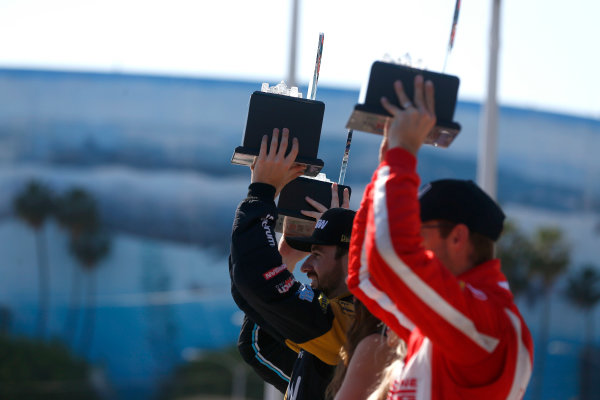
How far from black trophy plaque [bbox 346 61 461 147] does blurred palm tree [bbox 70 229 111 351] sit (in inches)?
1334

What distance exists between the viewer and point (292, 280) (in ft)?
9.53

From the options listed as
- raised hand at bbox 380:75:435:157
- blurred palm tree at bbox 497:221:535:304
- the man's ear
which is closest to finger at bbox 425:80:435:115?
raised hand at bbox 380:75:435:157

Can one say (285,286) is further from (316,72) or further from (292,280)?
(316,72)

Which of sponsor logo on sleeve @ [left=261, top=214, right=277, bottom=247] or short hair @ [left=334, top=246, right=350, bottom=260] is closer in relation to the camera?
sponsor logo on sleeve @ [left=261, top=214, right=277, bottom=247]

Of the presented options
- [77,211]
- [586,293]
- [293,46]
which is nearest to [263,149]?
[293,46]

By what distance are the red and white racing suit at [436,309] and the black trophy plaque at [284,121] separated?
3.17 feet

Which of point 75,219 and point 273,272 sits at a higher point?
point 273,272

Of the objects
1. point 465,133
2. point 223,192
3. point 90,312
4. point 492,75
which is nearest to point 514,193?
point 465,133

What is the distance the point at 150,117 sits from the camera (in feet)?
Result: 121

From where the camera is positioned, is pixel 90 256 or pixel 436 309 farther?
pixel 90 256

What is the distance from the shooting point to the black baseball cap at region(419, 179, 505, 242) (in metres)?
2.14

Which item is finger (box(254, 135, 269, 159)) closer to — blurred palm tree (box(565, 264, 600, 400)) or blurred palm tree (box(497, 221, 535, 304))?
blurred palm tree (box(497, 221, 535, 304))

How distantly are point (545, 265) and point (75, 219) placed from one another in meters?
21.5

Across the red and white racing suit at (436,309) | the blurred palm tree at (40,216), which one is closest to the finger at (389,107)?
the red and white racing suit at (436,309)
